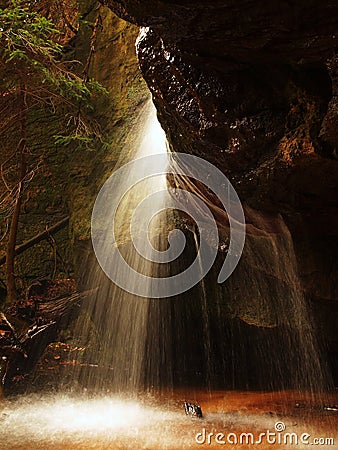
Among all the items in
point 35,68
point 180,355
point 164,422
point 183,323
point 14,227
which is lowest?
point 164,422

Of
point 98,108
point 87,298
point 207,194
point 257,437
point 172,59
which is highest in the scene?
point 98,108

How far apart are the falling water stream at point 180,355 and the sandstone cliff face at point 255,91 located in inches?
27.9

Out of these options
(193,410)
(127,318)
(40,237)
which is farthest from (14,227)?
(193,410)

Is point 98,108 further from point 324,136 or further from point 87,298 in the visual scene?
point 324,136

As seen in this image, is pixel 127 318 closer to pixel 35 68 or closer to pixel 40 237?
pixel 40 237

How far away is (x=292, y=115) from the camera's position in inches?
126

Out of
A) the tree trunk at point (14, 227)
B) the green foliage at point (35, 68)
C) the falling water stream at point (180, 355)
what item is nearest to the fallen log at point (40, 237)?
the tree trunk at point (14, 227)

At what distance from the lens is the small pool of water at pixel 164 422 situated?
12.3ft

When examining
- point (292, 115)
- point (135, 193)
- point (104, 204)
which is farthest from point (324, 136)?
point (104, 204)

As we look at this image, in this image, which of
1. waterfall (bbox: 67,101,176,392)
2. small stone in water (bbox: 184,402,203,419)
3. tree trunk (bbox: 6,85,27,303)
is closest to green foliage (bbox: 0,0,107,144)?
tree trunk (bbox: 6,85,27,303)

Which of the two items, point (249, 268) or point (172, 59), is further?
point (249, 268)

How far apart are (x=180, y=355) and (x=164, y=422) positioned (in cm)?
237

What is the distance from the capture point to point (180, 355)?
6.75 m

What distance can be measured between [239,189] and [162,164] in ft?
5.41
